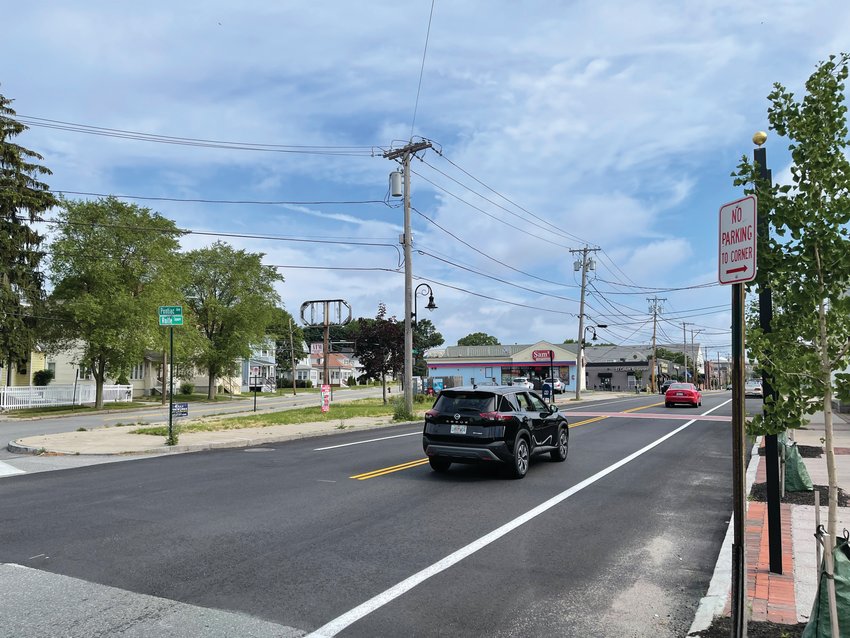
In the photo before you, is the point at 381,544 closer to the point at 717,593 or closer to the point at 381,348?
the point at 717,593

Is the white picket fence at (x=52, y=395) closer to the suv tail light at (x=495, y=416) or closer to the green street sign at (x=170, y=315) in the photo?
the green street sign at (x=170, y=315)

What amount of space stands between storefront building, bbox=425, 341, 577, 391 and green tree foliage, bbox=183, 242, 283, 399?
3216 cm

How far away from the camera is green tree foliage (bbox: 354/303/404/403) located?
38.8m

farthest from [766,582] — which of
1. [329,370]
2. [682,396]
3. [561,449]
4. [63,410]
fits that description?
[329,370]

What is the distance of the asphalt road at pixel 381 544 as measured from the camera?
16.6 ft

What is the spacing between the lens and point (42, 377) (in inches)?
1748

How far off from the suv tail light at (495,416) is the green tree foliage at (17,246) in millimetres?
30331

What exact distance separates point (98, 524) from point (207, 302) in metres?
45.4

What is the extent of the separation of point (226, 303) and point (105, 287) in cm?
1696

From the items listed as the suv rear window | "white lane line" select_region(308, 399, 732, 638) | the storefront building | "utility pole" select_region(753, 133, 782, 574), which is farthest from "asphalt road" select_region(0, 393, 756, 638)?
the storefront building

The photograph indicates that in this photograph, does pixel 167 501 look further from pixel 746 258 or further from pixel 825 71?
pixel 825 71

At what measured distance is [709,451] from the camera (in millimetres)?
15625

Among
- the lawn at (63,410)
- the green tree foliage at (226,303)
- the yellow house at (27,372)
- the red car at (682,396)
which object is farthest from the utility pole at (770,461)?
the green tree foliage at (226,303)

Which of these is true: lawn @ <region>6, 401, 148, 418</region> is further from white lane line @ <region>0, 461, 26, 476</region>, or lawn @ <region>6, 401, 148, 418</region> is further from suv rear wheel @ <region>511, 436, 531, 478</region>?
suv rear wheel @ <region>511, 436, 531, 478</region>
